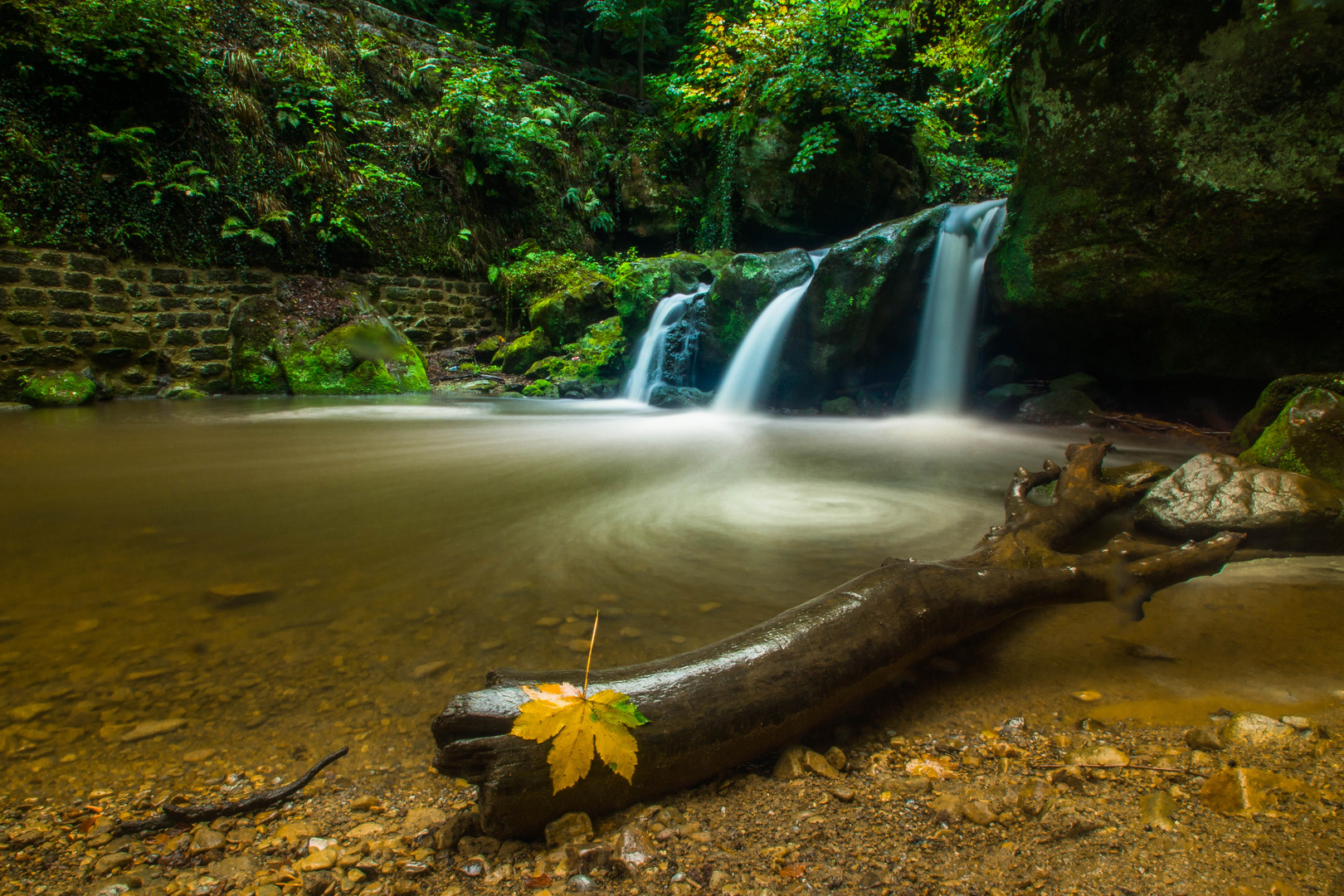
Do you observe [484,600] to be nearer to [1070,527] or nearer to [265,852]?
[265,852]

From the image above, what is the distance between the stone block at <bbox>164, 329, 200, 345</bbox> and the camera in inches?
342

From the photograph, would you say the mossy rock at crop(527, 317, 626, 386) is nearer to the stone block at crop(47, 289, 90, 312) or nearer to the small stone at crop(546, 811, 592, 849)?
the stone block at crop(47, 289, 90, 312)

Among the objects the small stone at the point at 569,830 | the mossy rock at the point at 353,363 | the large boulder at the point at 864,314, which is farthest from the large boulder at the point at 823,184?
the small stone at the point at 569,830

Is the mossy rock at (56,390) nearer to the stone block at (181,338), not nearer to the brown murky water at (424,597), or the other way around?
the stone block at (181,338)

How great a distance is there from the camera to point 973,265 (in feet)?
23.1

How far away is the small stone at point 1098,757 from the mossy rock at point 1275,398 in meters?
4.00

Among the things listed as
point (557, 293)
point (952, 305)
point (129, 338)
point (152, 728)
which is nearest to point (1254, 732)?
point (152, 728)

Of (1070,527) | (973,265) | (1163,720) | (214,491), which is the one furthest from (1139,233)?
(214,491)

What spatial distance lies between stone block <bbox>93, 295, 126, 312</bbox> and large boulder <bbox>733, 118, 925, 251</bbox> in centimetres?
1080

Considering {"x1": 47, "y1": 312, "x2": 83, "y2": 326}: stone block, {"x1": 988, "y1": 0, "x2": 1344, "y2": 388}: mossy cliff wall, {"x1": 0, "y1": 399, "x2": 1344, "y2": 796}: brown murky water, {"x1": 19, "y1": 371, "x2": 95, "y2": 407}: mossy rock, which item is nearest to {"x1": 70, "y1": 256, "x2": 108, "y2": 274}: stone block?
{"x1": 47, "y1": 312, "x2": 83, "y2": 326}: stone block

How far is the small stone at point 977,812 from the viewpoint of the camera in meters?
0.96

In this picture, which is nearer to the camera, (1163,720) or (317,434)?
(1163,720)

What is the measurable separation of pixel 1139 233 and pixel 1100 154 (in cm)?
81

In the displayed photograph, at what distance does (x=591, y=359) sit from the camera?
34.6ft
